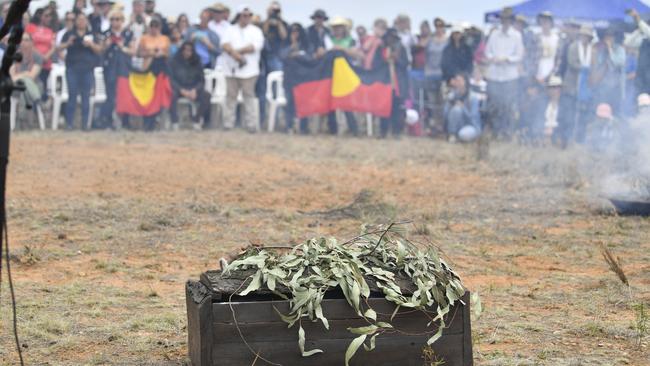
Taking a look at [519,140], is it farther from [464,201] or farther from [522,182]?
[464,201]

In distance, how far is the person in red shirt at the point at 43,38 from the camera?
20125 millimetres

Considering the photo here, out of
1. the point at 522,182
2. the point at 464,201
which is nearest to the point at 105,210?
the point at 464,201

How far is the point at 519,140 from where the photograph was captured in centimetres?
2139

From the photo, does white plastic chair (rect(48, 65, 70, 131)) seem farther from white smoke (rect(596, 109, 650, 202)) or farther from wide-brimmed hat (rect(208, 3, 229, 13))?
white smoke (rect(596, 109, 650, 202))

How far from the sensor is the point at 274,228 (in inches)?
445

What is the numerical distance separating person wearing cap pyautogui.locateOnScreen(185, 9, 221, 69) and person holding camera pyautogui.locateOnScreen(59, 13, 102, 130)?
1.99 m

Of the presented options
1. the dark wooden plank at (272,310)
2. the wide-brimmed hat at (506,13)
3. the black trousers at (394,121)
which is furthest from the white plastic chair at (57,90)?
the dark wooden plank at (272,310)

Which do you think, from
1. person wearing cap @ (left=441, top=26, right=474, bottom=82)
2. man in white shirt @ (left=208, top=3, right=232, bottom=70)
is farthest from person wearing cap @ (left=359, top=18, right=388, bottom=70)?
man in white shirt @ (left=208, top=3, right=232, bottom=70)

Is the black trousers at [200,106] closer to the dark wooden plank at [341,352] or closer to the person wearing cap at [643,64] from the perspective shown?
the person wearing cap at [643,64]

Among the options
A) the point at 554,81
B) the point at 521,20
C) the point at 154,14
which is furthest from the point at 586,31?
the point at 154,14

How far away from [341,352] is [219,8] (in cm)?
1676

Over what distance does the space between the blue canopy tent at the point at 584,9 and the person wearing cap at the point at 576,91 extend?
2230mm

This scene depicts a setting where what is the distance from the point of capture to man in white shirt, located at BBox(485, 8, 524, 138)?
21344mm

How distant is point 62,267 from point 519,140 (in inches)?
537
